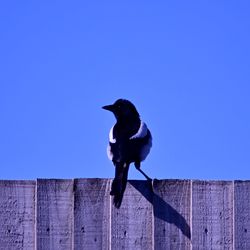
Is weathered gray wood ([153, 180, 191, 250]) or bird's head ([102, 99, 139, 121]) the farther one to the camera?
bird's head ([102, 99, 139, 121])

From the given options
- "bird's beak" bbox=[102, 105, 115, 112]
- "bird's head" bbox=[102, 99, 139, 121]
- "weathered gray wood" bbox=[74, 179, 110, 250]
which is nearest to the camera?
"weathered gray wood" bbox=[74, 179, 110, 250]

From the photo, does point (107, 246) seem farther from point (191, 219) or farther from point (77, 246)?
point (191, 219)

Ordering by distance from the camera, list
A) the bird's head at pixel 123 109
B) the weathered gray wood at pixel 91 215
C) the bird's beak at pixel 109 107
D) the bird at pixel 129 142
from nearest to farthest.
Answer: the weathered gray wood at pixel 91 215
the bird at pixel 129 142
the bird's head at pixel 123 109
the bird's beak at pixel 109 107

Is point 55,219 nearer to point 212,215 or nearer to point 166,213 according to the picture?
point 166,213

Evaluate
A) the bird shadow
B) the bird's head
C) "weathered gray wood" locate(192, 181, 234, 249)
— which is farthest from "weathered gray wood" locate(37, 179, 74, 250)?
the bird's head

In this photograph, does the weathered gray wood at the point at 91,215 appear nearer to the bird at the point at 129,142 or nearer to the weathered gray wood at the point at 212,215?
the weathered gray wood at the point at 212,215

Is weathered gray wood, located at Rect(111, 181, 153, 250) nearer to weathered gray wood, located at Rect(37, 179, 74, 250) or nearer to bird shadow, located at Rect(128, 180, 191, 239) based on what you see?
bird shadow, located at Rect(128, 180, 191, 239)

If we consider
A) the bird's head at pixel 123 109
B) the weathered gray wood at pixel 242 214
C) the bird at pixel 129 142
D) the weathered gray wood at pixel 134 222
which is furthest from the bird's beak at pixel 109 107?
the weathered gray wood at pixel 242 214

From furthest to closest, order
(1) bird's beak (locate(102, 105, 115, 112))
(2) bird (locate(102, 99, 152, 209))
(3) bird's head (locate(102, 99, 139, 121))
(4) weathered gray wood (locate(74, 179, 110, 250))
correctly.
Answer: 1. (1) bird's beak (locate(102, 105, 115, 112))
2. (3) bird's head (locate(102, 99, 139, 121))
3. (2) bird (locate(102, 99, 152, 209))
4. (4) weathered gray wood (locate(74, 179, 110, 250))

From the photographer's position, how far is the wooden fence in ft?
10.5

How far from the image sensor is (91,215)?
3.20m

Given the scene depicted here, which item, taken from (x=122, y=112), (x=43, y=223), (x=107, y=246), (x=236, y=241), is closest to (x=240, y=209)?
(x=236, y=241)

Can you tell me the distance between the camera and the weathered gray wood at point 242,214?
3182mm

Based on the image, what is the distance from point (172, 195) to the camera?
324 cm
